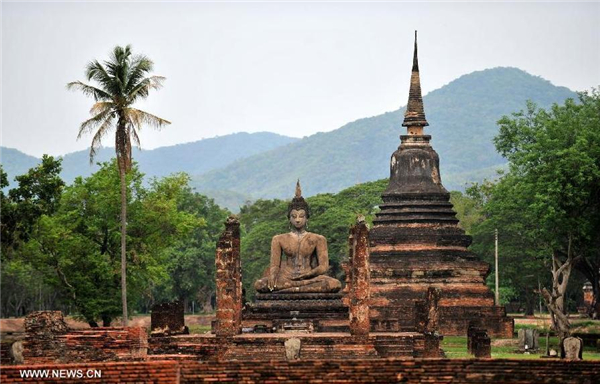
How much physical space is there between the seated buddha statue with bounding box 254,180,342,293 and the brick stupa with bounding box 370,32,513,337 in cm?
1031

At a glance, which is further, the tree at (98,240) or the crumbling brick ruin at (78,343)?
the tree at (98,240)

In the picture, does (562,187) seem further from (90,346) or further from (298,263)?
(90,346)

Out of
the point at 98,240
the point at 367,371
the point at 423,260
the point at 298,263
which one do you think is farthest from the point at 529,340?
the point at 367,371

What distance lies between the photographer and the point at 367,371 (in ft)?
68.3

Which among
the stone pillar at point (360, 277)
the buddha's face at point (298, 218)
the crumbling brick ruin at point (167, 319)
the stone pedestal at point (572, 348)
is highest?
the buddha's face at point (298, 218)

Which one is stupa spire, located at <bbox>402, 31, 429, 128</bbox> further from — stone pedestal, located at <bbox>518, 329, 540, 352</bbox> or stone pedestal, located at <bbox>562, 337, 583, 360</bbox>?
stone pedestal, located at <bbox>562, 337, 583, 360</bbox>

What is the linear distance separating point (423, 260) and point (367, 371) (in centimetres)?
3161

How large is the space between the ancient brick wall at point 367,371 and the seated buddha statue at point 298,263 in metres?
16.9

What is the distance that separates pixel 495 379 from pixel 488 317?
30134mm

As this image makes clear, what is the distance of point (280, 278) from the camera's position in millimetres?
38656

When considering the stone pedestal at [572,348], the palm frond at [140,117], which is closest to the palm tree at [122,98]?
the palm frond at [140,117]

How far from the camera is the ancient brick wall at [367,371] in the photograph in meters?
20.6

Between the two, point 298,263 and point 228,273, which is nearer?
point 228,273

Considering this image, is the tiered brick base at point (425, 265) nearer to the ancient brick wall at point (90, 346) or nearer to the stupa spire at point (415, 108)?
the stupa spire at point (415, 108)
